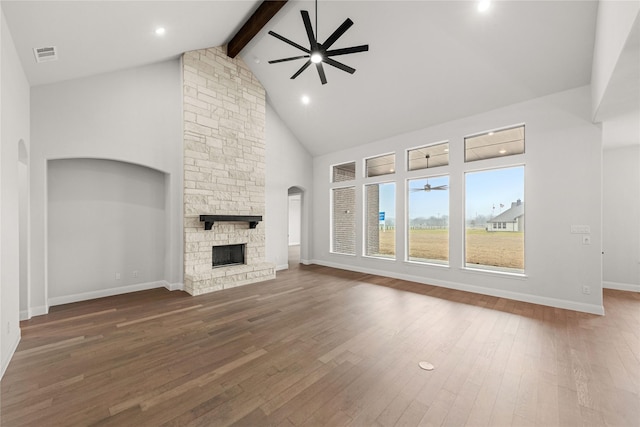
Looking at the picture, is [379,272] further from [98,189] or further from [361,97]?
[98,189]

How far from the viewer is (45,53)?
3186mm

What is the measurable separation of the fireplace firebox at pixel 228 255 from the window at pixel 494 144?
525cm

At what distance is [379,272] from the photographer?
643 centimetres

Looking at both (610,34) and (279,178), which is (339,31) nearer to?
(610,34)

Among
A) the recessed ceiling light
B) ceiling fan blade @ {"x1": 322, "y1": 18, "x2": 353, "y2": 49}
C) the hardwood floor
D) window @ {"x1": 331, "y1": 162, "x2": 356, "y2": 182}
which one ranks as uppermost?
the recessed ceiling light

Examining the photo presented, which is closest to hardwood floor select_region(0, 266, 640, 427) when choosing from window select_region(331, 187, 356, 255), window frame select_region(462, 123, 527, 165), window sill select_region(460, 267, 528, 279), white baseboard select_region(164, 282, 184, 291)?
window sill select_region(460, 267, 528, 279)

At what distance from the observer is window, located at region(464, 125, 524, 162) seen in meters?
4.63

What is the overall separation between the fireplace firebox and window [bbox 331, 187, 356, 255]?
271cm

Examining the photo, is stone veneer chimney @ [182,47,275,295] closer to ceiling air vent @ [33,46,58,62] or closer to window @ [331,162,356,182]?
ceiling air vent @ [33,46,58,62]

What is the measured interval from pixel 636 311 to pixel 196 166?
7.83m

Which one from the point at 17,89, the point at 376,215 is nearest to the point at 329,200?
the point at 376,215

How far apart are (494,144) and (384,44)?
2.72 meters

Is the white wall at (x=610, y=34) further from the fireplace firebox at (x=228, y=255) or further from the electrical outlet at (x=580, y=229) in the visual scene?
the fireplace firebox at (x=228, y=255)

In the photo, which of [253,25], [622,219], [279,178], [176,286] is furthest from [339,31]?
[622,219]
